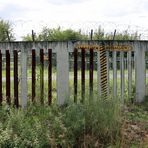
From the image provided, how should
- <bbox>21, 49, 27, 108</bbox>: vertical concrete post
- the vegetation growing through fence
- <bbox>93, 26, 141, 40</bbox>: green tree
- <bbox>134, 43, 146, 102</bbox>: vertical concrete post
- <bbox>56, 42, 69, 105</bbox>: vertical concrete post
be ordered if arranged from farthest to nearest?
<bbox>93, 26, 141, 40</bbox>: green tree, <bbox>134, 43, 146, 102</bbox>: vertical concrete post, <bbox>56, 42, 69, 105</bbox>: vertical concrete post, <bbox>21, 49, 27, 108</bbox>: vertical concrete post, the vegetation growing through fence

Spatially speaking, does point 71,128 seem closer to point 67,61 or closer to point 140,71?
point 67,61

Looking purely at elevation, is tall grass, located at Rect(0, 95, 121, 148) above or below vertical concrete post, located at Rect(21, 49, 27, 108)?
below

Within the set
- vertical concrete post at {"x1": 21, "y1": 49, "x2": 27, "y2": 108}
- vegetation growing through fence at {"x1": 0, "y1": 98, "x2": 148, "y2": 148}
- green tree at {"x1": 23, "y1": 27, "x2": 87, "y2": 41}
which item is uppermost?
green tree at {"x1": 23, "y1": 27, "x2": 87, "y2": 41}

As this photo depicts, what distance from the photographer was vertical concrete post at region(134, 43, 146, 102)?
443 inches

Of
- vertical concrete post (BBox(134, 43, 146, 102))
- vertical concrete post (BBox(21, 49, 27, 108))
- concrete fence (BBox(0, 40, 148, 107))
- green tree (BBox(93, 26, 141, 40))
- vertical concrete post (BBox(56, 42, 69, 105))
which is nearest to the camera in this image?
concrete fence (BBox(0, 40, 148, 107))

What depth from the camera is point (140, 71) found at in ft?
37.2

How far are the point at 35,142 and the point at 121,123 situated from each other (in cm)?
145

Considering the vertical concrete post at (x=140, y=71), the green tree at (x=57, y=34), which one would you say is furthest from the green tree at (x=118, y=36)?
the vertical concrete post at (x=140, y=71)

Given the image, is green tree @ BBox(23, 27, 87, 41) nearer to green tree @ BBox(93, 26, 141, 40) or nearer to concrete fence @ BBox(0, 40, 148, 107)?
green tree @ BBox(93, 26, 141, 40)

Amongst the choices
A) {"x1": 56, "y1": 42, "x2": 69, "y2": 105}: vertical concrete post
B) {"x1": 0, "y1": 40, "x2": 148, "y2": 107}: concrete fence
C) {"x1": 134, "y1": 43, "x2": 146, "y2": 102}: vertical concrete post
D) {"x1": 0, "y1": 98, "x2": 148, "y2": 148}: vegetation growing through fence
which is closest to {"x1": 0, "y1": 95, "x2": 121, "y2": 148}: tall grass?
{"x1": 0, "y1": 98, "x2": 148, "y2": 148}: vegetation growing through fence

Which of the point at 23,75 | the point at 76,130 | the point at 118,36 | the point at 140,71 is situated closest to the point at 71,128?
the point at 76,130

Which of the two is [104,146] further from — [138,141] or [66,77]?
[66,77]

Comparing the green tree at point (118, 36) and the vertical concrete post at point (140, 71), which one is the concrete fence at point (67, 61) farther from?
the green tree at point (118, 36)

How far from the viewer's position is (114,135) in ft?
22.7
